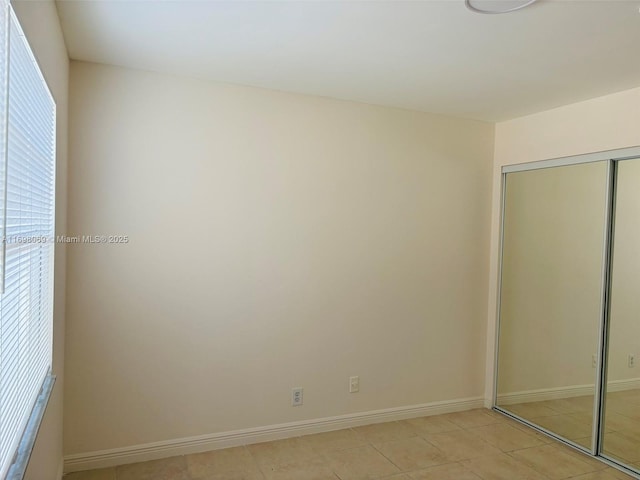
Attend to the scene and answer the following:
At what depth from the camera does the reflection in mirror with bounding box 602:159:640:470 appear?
2990 mm

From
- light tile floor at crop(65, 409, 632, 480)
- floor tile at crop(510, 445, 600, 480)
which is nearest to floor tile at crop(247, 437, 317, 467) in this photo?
light tile floor at crop(65, 409, 632, 480)

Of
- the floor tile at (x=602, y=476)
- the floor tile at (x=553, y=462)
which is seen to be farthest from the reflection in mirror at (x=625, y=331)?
the floor tile at (x=553, y=462)

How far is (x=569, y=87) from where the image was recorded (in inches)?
116

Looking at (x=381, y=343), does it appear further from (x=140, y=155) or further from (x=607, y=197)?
(x=140, y=155)

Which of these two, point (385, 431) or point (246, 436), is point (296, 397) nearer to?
point (246, 436)

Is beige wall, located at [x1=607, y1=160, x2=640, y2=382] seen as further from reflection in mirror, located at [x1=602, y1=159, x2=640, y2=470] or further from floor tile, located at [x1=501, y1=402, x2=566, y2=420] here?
floor tile, located at [x1=501, y1=402, x2=566, y2=420]

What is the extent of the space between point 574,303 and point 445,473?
1515 mm

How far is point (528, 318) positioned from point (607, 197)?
3.65 feet

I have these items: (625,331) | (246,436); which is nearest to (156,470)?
(246,436)

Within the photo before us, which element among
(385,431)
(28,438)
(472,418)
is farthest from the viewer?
(472,418)

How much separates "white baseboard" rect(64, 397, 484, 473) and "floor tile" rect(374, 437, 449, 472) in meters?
0.33

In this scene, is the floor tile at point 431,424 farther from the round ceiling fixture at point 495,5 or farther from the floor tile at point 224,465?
the round ceiling fixture at point 495,5

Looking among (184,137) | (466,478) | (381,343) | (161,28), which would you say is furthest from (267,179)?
Result: (466,478)

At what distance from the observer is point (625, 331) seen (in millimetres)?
3041
